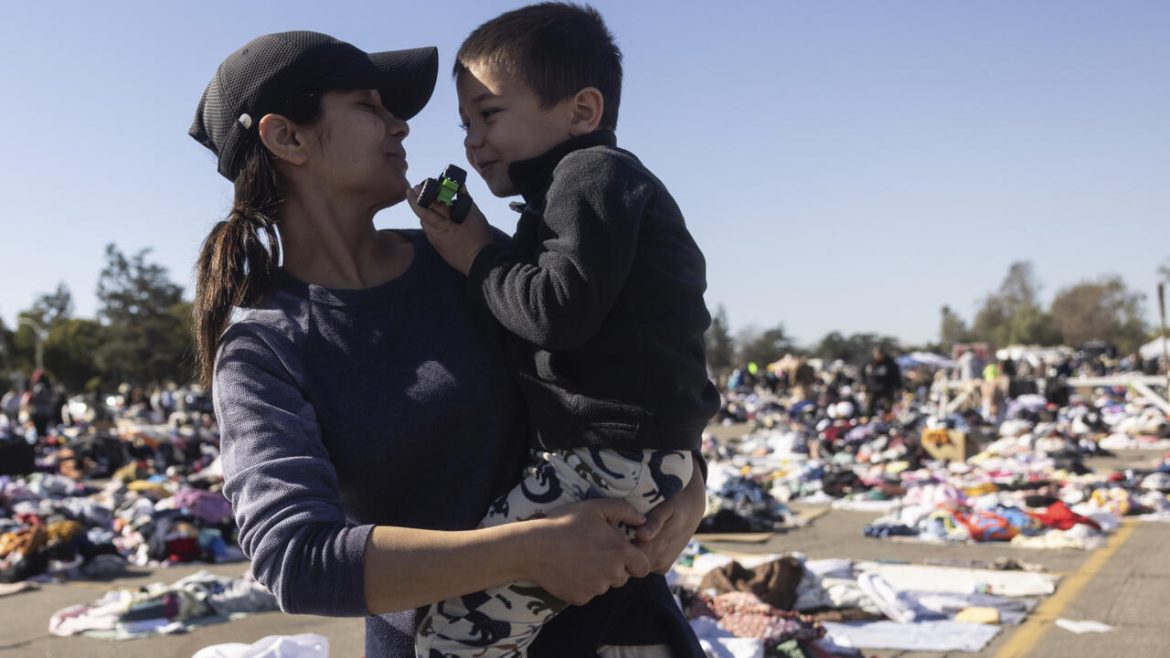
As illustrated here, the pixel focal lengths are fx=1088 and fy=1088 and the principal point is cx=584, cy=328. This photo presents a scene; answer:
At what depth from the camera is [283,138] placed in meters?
1.82

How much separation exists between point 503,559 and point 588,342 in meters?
0.38

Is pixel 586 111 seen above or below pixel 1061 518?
above

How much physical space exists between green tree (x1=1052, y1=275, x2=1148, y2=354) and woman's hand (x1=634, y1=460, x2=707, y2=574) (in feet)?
343

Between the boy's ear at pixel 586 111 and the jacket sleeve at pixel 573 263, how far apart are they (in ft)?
0.75

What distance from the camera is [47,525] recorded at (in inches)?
390

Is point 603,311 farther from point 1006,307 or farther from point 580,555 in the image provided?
point 1006,307

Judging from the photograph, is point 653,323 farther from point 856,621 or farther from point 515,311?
point 856,621

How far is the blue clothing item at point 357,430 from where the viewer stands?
4.84 ft

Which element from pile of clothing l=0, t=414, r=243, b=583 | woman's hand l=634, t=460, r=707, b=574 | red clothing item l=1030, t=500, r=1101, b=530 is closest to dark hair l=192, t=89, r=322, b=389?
woman's hand l=634, t=460, r=707, b=574

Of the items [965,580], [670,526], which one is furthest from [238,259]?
[965,580]

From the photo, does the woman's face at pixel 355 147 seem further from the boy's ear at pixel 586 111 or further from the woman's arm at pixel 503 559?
the woman's arm at pixel 503 559

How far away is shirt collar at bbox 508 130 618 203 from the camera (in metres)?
1.94

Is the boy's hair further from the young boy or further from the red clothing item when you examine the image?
the red clothing item

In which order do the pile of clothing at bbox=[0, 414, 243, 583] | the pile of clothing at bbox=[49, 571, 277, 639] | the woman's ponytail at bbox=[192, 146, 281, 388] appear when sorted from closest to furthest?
the woman's ponytail at bbox=[192, 146, 281, 388] < the pile of clothing at bbox=[49, 571, 277, 639] < the pile of clothing at bbox=[0, 414, 243, 583]
